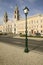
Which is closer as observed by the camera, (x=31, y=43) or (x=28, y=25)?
(x=31, y=43)

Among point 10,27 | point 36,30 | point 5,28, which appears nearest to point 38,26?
point 36,30

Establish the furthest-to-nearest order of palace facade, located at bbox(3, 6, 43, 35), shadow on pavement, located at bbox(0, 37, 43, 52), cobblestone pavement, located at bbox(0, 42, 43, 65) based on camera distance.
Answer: palace facade, located at bbox(3, 6, 43, 35), shadow on pavement, located at bbox(0, 37, 43, 52), cobblestone pavement, located at bbox(0, 42, 43, 65)

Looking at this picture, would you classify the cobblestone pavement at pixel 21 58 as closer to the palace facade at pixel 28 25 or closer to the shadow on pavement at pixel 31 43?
the shadow on pavement at pixel 31 43

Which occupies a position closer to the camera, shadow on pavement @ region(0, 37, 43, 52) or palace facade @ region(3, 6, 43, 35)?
shadow on pavement @ region(0, 37, 43, 52)

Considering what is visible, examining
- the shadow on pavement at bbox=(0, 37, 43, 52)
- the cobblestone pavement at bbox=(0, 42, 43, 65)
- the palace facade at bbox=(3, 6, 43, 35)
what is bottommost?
the shadow on pavement at bbox=(0, 37, 43, 52)

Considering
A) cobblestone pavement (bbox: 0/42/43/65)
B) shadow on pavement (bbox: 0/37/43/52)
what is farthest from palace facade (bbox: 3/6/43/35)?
cobblestone pavement (bbox: 0/42/43/65)

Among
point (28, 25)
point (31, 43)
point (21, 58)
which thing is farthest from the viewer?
point (28, 25)

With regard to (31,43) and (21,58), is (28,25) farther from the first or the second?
(21,58)

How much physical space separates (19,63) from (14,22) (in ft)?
379

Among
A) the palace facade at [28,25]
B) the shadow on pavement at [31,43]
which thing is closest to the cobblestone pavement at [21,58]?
the shadow on pavement at [31,43]

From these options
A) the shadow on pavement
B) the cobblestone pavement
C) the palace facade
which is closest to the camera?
the cobblestone pavement

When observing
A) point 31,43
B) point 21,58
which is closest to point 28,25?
point 31,43

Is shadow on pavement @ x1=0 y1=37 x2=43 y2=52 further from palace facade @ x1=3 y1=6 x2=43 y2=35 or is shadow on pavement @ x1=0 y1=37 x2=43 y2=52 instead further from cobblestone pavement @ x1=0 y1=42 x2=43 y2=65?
palace facade @ x1=3 y1=6 x2=43 y2=35

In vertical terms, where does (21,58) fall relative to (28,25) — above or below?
below
